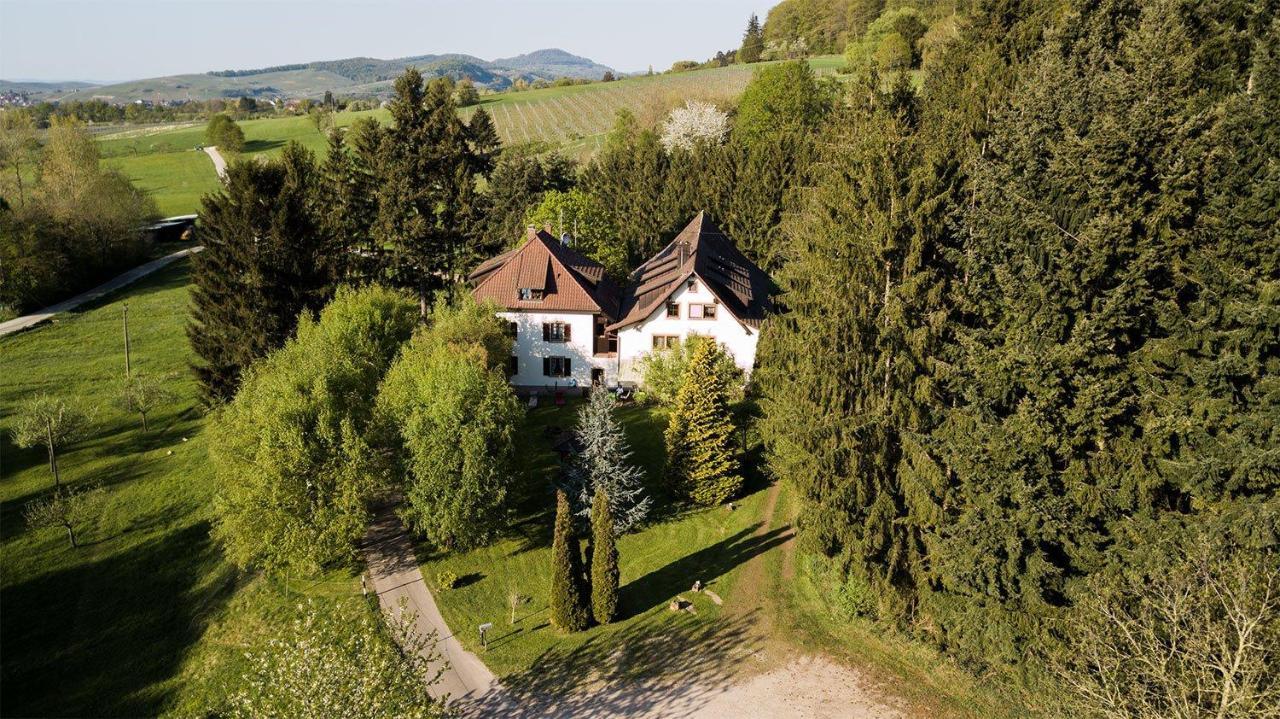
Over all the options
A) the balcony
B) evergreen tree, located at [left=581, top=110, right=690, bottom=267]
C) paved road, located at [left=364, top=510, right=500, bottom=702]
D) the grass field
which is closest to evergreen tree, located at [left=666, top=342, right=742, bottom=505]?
paved road, located at [left=364, top=510, right=500, bottom=702]

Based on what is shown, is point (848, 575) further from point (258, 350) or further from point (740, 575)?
point (258, 350)

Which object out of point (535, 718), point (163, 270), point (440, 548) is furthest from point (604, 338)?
point (163, 270)

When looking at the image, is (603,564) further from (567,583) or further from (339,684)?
(339,684)

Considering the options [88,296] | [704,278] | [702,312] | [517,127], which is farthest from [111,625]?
[517,127]

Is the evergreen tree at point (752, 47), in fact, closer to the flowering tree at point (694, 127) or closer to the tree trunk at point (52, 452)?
the flowering tree at point (694, 127)

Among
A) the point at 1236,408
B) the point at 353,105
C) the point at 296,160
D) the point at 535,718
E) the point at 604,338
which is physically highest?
the point at 353,105

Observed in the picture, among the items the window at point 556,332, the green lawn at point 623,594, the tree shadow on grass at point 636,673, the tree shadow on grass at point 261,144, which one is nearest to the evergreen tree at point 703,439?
the green lawn at point 623,594
